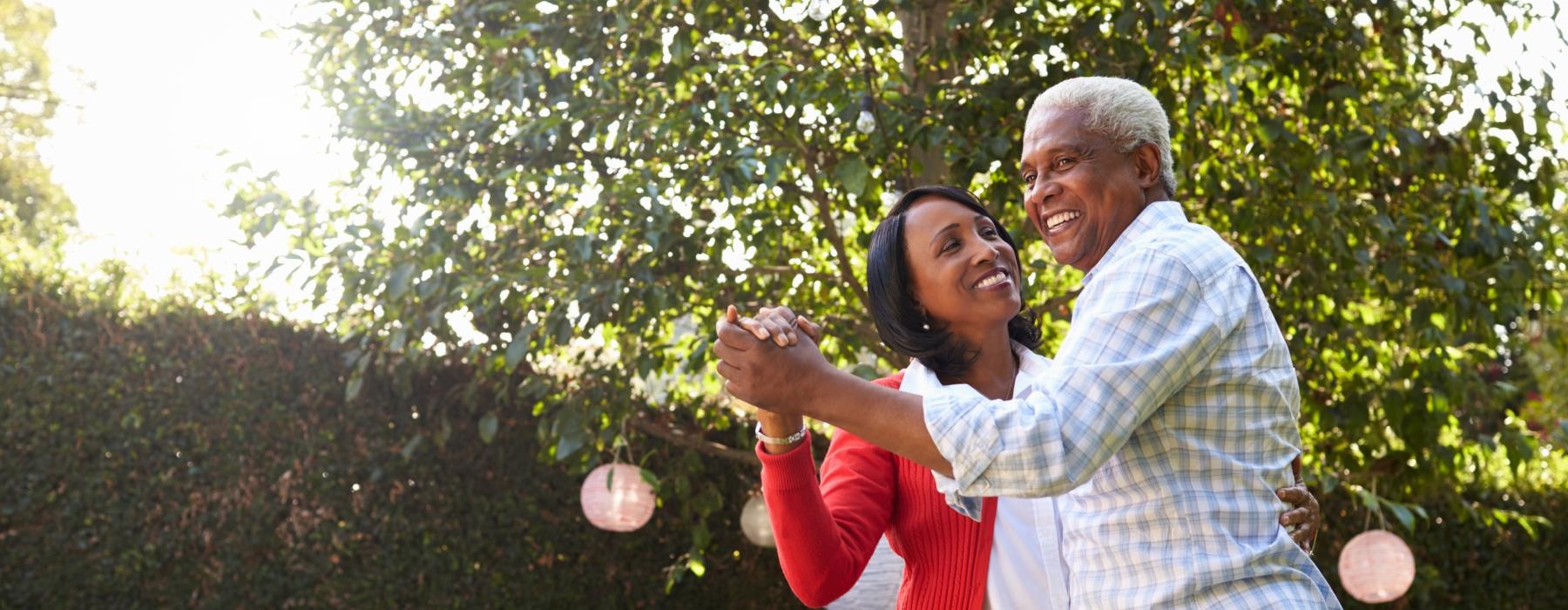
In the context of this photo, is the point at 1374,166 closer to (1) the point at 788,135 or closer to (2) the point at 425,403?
(1) the point at 788,135

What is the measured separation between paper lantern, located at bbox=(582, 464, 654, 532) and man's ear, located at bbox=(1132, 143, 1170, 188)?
3976 millimetres

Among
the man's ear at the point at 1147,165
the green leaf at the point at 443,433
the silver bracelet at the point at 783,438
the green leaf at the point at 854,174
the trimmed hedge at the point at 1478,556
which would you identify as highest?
the green leaf at the point at 854,174

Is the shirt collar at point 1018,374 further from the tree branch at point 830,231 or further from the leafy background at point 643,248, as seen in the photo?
the tree branch at point 830,231

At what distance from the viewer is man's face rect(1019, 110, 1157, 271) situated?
1.71 meters

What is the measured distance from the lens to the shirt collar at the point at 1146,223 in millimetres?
1626

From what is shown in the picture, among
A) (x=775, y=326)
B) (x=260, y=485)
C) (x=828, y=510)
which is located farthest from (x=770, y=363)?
(x=260, y=485)

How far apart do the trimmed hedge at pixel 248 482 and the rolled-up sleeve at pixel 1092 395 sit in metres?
4.29

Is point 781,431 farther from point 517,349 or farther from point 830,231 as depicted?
point 830,231

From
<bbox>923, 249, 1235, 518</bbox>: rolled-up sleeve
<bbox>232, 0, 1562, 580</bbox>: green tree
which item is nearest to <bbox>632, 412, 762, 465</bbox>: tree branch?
<bbox>232, 0, 1562, 580</bbox>: green tree

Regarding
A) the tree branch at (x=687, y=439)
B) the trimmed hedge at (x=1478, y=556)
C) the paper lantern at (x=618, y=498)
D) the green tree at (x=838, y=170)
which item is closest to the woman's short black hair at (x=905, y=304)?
the green tree at (x=838, y=170)

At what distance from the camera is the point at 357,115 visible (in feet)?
16.0

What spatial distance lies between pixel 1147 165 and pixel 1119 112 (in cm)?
8

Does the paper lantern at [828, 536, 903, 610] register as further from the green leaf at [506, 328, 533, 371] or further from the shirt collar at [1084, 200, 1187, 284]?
the shirt collar at [1084, 200, 1187, 284]

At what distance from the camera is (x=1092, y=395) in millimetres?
1408
